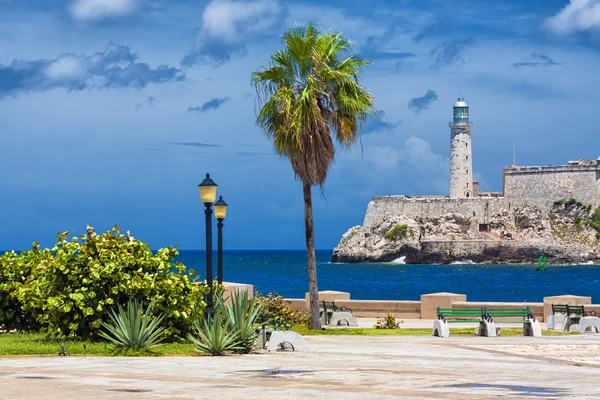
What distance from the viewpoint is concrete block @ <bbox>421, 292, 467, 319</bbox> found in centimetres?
2895

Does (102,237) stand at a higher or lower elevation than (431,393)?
higher

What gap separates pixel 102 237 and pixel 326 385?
7.39m

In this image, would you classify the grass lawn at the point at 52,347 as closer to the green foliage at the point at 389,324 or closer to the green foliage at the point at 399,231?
the green foliage at the point at 389,324

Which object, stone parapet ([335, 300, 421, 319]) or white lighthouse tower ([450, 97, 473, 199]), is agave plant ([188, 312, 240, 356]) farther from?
white lighthouse tower ([450, 97, 473, 199])

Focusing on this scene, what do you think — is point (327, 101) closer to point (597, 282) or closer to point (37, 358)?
point (37, 358)

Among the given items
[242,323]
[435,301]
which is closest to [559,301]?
[435,301]

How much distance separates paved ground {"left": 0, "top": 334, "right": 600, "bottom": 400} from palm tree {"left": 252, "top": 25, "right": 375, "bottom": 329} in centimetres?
658

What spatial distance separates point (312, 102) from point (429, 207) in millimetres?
131481

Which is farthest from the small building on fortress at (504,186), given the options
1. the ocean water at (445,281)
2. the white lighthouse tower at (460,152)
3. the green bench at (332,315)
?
the green bench at (332,315)

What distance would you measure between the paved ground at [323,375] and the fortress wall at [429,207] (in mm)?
132681

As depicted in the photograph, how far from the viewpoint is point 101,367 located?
14.6m

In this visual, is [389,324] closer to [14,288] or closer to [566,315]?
[566,315]

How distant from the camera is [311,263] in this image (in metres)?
25.7

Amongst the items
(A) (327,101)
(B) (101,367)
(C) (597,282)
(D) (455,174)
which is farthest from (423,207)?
(B) (101,367)
